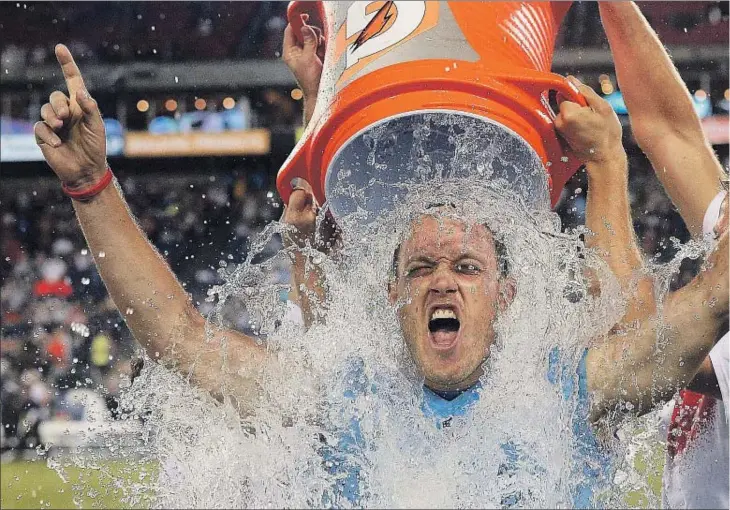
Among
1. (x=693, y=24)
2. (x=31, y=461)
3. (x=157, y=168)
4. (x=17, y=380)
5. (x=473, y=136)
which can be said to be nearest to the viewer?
(x=473, y=136)

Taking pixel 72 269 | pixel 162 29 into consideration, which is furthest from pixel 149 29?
pixel 72 269

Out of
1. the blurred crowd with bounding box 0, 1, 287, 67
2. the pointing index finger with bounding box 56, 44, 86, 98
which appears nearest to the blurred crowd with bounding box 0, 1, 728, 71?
the blurred crowd with bounding box 0, 1, 287, 67

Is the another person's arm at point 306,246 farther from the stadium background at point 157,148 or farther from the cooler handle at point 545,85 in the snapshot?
the stadium background at point 157,148

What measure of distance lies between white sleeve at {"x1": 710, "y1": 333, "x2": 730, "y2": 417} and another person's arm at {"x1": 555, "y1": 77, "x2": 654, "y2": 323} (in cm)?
29

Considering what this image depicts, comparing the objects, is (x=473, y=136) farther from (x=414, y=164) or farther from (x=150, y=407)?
(x=150, y=407)

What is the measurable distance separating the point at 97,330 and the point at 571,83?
27.0 feet

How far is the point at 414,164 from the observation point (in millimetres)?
1859

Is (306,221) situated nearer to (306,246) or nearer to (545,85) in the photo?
(306,246)

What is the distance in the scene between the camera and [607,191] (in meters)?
1.94

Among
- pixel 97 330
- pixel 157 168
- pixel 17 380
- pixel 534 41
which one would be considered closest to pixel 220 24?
pixel 157 168

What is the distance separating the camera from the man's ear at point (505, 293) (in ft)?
6.34

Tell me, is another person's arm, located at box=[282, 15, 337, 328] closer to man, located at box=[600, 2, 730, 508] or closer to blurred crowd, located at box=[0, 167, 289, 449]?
man, located at box=[600, 2, 730, 508]

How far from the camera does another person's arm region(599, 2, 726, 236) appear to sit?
2076mm

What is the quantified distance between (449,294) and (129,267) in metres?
0.66
